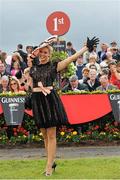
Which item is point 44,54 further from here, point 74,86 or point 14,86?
point 74,86

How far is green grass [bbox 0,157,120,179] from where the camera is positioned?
8352 millimetres

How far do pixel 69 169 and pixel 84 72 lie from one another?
21.1ft

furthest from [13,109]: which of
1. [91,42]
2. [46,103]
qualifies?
[91,42]

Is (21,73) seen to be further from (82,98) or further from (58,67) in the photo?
(58,67)

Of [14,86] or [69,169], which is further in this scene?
[14,86]

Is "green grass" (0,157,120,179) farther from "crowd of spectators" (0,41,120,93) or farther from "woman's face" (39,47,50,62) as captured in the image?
"crowd of spectators" (0,41,120,93)

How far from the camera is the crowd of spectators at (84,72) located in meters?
13.8

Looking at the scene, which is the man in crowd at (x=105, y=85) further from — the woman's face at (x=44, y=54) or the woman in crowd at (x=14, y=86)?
the woman's face at (x=44, y=54)

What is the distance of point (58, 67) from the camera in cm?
863

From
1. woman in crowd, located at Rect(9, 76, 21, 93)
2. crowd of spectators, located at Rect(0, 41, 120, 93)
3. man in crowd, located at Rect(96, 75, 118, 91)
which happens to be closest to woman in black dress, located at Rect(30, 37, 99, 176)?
crowd of spectators, located at Rect(0, 41, 120, 93)

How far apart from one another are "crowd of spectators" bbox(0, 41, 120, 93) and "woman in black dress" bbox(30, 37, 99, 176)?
317 cm

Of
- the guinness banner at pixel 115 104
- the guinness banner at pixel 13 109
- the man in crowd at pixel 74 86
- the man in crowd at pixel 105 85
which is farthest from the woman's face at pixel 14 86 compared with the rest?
the guinness banner at pixel 115 104

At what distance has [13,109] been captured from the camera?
1308cm

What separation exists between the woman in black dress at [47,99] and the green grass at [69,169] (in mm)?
314
